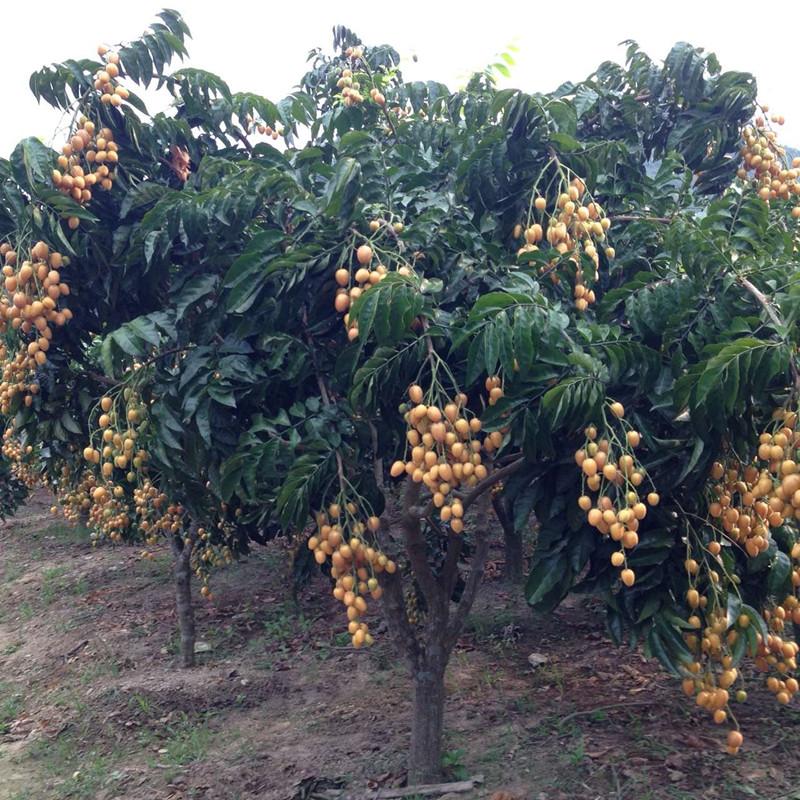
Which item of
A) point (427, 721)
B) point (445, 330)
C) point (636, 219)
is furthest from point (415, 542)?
point (636, 219)

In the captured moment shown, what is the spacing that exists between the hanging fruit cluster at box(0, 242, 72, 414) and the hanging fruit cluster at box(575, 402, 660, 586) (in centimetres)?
207

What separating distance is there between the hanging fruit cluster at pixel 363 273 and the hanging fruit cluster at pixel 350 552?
24.2 inches

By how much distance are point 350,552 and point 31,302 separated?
1539 millimetres

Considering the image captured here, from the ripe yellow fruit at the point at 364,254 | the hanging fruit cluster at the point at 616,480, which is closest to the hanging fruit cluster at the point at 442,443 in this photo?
the hanging fruit cluster at the point at 616,480

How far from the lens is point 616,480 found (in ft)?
6.80

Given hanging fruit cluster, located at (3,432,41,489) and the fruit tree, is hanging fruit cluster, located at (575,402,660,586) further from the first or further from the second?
hanging fruit cluster, located at (3,432,41,489)

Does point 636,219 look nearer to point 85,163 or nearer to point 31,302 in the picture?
point 85,163

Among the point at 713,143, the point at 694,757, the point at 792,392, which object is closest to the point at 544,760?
the point at 694,757

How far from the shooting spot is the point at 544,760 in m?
3.80

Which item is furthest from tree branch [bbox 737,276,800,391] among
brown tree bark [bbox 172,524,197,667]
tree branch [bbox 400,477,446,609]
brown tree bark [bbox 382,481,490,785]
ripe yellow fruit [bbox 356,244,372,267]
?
brown tree bark [bbox 172,524,197,667]

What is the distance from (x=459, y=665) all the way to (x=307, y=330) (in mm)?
3109

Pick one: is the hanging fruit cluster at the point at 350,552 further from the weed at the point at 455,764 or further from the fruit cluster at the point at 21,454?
the fruit cluster at the point at 21,454

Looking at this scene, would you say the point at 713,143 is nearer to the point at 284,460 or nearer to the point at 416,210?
the point at 416,210

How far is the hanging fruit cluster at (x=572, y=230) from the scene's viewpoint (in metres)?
2.59
